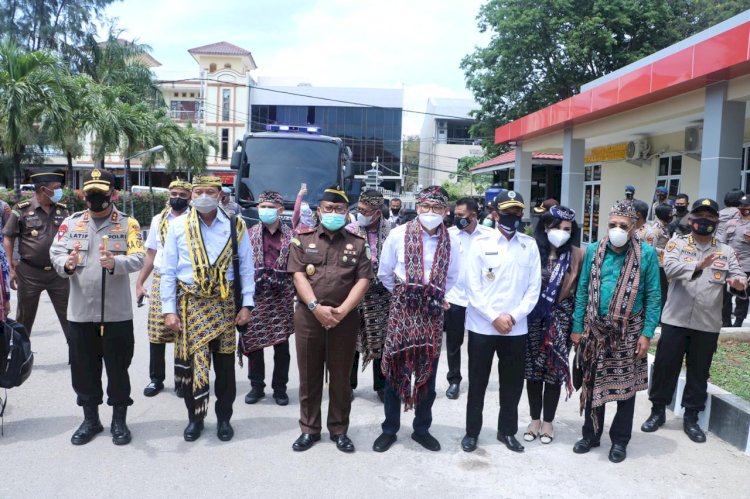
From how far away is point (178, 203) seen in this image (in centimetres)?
593

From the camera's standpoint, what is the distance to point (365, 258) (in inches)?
178

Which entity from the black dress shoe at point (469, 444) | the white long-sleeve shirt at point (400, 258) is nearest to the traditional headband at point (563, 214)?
the white long-sleeve shirt at point (400, 258)

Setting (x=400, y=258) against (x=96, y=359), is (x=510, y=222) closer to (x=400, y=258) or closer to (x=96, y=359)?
(x=400, y=258)

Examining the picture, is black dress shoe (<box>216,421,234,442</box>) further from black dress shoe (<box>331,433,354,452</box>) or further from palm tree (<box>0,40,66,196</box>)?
palm tree (<box>0,40,66,196</box>)

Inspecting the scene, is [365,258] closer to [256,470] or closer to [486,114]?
[256,470]

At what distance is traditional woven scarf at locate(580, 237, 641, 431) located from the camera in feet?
14.4

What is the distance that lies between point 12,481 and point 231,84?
4756cm

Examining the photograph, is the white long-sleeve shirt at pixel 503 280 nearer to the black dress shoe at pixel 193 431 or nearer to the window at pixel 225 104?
the black dress shoe at pixel 193 431

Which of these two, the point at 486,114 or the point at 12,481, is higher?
the point at 486,114

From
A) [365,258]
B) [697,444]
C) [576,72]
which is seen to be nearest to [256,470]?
[365,258]

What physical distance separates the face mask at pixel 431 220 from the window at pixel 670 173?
13863 millimetres

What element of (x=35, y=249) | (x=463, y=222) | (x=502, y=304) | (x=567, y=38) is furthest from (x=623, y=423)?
(x=567, y=38)

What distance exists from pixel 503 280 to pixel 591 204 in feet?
64.7

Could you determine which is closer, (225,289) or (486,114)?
(225,289)
